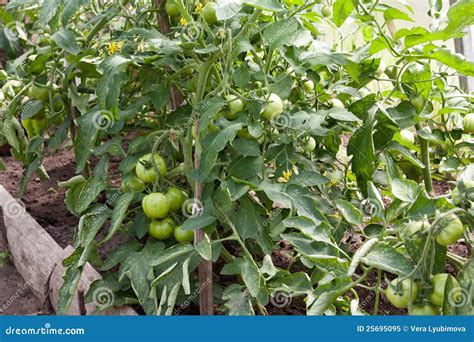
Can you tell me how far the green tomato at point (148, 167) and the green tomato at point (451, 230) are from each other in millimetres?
821

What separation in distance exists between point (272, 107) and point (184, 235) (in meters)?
0.41

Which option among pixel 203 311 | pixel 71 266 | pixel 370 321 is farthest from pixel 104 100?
pixel 370 321

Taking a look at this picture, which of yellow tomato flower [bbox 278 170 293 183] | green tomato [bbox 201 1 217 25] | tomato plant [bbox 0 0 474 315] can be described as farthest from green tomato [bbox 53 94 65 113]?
yellow tomato flower [bbox 278 170 293 183]

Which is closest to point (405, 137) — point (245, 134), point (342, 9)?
point (342, 9)

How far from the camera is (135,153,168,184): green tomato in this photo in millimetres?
1826

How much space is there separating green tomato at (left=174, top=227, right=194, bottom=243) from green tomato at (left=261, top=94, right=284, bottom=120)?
0.37 meters

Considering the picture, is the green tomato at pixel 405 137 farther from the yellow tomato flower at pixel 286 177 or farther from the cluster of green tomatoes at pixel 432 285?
the cluster of green tomatoes at pixel 432 285

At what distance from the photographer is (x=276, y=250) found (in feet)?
7.98

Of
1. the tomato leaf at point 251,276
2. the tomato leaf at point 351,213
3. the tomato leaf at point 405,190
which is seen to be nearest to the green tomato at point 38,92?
the tomato leaf at point 251,276

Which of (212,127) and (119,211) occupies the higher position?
(212,127)

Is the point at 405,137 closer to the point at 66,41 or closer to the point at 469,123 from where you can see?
the point at 469,123

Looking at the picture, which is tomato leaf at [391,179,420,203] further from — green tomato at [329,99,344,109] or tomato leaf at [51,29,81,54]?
tomato leaf at [51,29,81,54]

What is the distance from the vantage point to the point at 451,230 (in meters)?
1.25

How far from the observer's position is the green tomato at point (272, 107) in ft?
5.59
